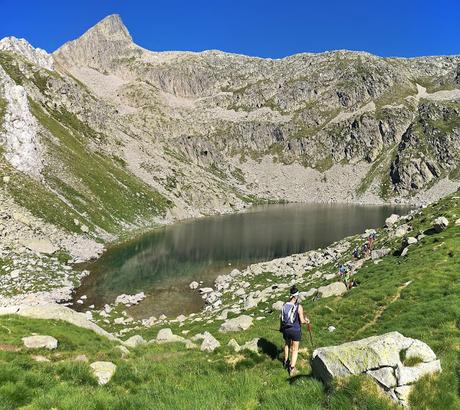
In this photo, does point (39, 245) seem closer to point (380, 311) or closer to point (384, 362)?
point (380, 311)

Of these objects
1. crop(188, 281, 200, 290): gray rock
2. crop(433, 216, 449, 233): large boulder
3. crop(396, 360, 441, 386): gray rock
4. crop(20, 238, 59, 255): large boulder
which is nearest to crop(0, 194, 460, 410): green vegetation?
crop(396, 360, 441, 386): gray rock

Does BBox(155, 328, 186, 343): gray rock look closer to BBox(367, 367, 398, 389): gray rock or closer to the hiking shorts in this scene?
the hiking shorts

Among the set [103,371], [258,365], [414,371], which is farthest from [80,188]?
[414,371]

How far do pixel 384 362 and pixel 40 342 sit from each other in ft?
61.2

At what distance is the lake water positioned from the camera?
197ft

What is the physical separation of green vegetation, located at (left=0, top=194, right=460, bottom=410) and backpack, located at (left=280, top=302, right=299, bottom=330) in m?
1.86

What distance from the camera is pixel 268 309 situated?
124 ft

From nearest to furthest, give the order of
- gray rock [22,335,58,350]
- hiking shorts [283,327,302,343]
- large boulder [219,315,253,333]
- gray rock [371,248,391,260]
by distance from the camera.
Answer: hiking shorts [283,327,302,343], gray rock [22,335,58,350], large boulder [219,315,253,333], gray rock [371,248,391,260]

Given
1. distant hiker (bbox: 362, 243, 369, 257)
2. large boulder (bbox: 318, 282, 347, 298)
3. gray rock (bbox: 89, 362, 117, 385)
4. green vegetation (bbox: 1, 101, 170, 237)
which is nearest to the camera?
gray rock (bbox: 89, 362, 117, 385)

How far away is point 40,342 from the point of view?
21.6 meters

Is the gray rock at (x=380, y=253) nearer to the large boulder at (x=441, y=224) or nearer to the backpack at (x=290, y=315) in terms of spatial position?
the large boulder at (x=441, y=224)

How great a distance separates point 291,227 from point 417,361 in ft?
387

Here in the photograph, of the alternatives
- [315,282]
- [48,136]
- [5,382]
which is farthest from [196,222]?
[5,382]

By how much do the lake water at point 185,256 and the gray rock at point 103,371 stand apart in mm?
36905
